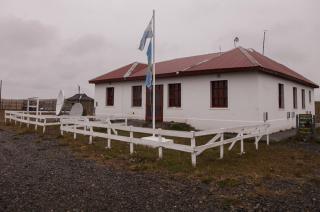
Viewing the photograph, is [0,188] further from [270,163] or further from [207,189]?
[270,163]

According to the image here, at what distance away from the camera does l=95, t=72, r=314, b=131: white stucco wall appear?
39.8 ft

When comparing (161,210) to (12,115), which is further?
(12,115)

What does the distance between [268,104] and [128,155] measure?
8327 millimetres

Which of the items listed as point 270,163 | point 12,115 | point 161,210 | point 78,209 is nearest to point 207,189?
point 161,210

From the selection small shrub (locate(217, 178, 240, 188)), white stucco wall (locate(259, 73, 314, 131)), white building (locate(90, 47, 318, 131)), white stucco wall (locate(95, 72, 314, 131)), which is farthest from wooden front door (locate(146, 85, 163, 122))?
small shrub (locate(217, 178, 240, 188))

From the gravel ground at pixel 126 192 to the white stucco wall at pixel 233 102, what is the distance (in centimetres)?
677

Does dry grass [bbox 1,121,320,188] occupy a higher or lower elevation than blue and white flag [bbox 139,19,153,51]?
lower

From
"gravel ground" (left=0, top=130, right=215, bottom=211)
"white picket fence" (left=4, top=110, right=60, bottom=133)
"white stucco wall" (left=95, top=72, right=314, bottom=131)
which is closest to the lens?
"gravel ground" (left=0, top=130, right=215, bottom=211)

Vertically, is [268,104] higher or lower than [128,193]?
higher

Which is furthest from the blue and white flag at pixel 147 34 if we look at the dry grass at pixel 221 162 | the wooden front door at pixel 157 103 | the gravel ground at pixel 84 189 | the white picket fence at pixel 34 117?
the white picket fence at pixel 34 117

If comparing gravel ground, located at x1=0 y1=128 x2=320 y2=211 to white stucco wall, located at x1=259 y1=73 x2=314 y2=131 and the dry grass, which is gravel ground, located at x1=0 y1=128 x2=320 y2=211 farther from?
white stucco wall, located at x1=259 y1=73 x2=314 y2=131

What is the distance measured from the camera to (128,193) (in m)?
4.68

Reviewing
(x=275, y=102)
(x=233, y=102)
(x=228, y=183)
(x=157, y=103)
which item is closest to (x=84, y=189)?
(x=228, y=183)

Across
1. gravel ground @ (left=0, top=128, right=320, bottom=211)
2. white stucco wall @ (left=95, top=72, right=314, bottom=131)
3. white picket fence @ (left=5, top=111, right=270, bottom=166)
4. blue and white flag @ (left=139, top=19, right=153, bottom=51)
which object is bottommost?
gravel ground @ (left=0, top=128, right=320, bottom=211)
